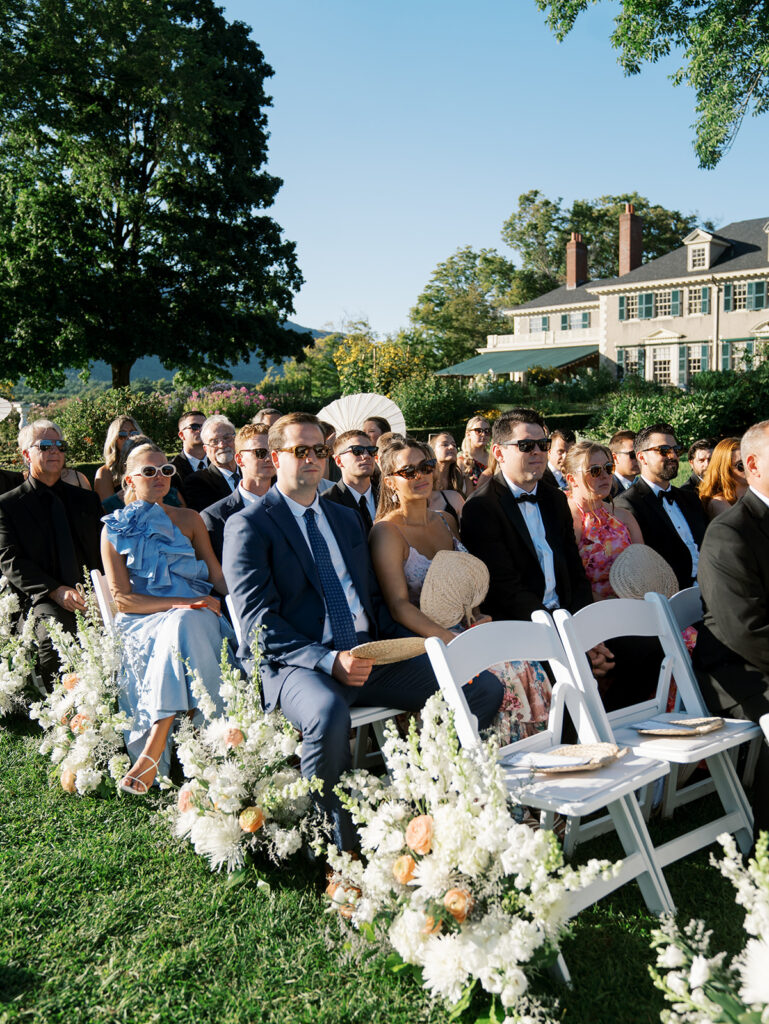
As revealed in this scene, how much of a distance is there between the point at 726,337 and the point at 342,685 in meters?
43.9

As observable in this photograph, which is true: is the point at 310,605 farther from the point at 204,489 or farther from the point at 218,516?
the point at 204,489

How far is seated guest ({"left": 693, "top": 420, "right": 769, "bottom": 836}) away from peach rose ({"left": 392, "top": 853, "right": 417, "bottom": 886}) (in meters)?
1.71

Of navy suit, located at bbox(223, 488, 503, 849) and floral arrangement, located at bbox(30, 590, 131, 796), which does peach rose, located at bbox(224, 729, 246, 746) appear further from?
floral arrangement, located at bbox(30, 590, 131, 796)

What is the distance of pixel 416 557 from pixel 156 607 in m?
1.50

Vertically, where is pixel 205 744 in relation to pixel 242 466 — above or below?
below

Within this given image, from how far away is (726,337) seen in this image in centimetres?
4275

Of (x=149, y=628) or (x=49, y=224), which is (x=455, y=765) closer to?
(x=149, y=628)

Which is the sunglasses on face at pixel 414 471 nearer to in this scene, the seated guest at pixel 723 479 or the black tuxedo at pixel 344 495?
the black tuxedo at pixel 344 495

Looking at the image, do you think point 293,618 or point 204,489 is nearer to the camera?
point 293,618

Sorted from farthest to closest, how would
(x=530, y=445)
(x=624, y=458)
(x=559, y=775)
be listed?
(x=624, y=458), (x=530, y=445), (x=559, y=775)

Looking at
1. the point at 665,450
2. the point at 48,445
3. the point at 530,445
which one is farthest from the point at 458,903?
the point at 48,445

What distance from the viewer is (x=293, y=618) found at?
156 inches

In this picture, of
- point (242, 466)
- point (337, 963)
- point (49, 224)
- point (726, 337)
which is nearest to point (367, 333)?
point (726, 337)

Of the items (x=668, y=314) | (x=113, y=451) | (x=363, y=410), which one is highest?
(x=668, y=314)
